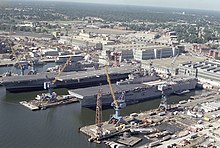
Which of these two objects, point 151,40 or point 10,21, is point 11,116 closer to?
point 151,40

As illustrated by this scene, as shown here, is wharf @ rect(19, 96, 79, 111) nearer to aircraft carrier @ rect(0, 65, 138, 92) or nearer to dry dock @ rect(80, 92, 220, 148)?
aircraft carrier @ rect(0, 65, 138, 92)

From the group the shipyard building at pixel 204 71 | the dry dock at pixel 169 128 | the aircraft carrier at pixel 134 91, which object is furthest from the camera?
the shipyard building at pixel 204 71

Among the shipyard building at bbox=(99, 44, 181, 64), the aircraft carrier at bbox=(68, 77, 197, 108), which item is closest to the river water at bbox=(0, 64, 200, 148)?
the aircraft carrier at bbox=(68, 77, 197, 108)

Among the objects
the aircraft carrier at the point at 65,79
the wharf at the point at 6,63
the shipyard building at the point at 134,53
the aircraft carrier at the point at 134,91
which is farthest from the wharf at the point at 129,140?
the wharf at the point at 6,63

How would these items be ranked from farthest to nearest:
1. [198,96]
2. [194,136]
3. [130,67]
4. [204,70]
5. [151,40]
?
[151,40]
[130,67]
[204,70]
[198,96]
[194,136]

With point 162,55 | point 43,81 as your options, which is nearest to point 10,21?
point 162,55

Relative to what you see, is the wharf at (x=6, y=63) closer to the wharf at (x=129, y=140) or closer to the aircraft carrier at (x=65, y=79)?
the aircraft carrier at (x=65, y=79)
